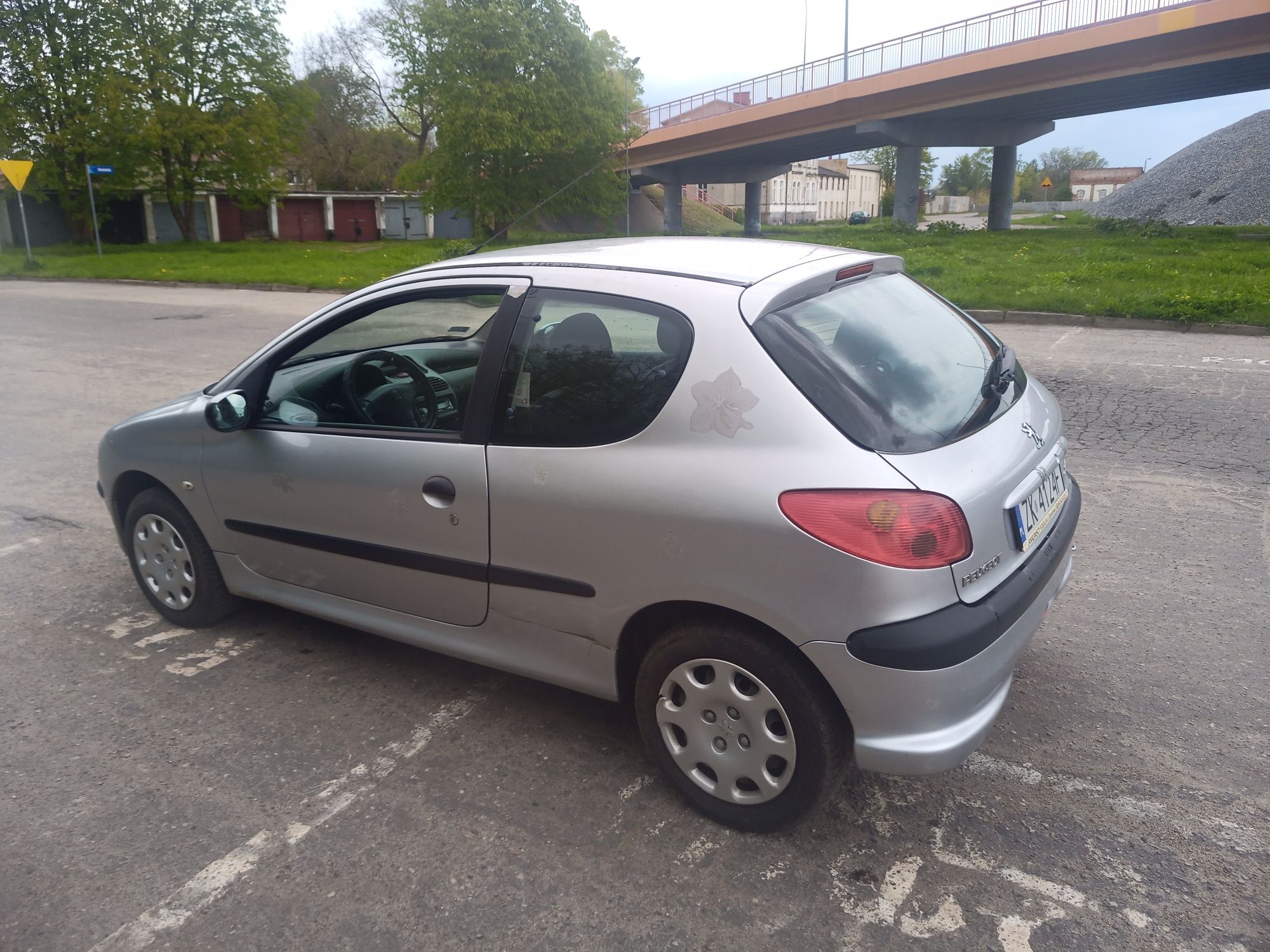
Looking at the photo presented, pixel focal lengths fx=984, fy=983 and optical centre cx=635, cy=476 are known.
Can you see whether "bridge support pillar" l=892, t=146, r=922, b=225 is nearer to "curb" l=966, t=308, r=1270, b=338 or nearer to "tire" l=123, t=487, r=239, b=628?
"curb" l=966, t=308, r=1270, b=338

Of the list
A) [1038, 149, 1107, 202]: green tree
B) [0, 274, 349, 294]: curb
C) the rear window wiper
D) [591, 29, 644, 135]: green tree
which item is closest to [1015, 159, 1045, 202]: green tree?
[1038, 149, 1107, 202]: green tree

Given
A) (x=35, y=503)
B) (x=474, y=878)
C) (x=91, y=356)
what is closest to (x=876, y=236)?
(x=91, y=356)

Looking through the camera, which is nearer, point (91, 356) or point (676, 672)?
point (676, 672)

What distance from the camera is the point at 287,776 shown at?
10.4 feet

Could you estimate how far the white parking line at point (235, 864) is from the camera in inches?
98.0

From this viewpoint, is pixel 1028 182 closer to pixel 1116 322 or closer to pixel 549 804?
pixel 1116 322

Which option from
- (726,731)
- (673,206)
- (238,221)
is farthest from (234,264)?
(238,221)

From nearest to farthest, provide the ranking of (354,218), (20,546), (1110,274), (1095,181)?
(20,546)
(1110,274)
(354,218)
(1095,181)

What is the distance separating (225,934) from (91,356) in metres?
11.8

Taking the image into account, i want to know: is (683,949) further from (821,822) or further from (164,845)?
(164,845)

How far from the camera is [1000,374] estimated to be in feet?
10.8

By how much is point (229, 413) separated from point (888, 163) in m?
119

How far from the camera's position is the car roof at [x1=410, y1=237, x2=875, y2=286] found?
3.00m

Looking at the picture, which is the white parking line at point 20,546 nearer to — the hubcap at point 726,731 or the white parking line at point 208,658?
the white parking line at point 208,658
